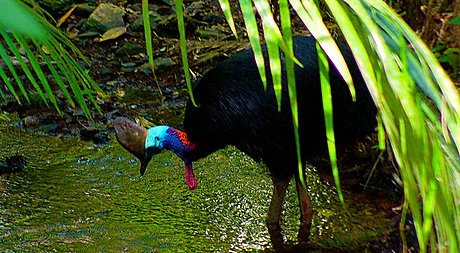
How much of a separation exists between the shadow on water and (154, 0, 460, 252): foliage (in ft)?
6.64

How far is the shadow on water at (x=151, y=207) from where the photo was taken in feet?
10.6

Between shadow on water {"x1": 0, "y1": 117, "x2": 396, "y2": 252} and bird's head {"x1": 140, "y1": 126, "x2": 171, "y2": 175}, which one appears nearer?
shadow on water {"x1": 0, "y1": 117, "x2": 396, "y2": 252}

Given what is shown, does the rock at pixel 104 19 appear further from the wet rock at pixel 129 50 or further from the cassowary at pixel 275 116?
the cassowary at pixel 275 116

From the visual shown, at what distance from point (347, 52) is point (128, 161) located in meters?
1.77

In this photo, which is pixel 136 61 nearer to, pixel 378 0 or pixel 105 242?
pixel 105 242

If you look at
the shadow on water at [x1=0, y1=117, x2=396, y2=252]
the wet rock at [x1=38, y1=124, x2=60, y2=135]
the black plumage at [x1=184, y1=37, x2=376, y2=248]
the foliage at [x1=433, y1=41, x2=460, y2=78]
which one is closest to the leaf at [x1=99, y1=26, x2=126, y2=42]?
the wet rock at [x1=38, y1=124, x2=60, y2=135]

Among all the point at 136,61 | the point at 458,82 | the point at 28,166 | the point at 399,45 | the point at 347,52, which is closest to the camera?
the point at 399,45

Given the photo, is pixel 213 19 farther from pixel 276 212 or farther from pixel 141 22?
pixel 276 212

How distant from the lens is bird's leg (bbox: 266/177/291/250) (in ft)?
11.0

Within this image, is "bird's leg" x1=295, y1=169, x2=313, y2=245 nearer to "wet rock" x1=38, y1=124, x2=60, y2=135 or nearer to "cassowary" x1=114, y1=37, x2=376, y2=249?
"cassowary" x1=114, y1=37, x2=376, y2=249

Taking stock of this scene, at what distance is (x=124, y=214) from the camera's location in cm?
353

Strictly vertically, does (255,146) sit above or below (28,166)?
above

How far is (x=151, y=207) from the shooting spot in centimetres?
363

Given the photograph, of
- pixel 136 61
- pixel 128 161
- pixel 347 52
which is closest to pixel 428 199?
pixel 347 52
